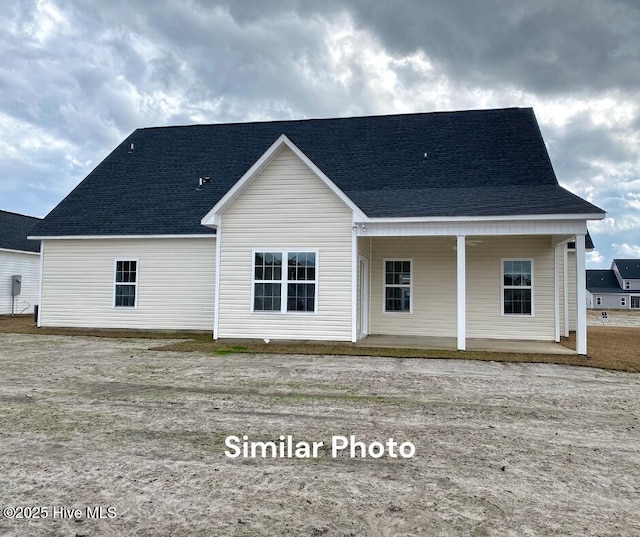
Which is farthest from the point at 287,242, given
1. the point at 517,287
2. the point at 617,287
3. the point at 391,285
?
the point at 617,287

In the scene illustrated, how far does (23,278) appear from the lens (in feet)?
78.7

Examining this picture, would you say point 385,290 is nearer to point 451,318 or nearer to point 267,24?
point 451,318

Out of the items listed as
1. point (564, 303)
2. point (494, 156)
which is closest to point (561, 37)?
point (494, 156)

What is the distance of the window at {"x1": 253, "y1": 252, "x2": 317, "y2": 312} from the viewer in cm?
1228

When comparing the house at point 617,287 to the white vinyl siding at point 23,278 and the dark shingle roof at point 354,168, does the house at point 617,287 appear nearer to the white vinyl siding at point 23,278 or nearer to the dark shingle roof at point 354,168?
the dark shingle roof at point 354,168

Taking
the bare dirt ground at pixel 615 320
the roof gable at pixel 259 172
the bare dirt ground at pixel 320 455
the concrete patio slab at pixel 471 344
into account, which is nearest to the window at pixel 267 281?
the roof gable at pixel 259 172

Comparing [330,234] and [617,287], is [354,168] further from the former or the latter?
[617,287]

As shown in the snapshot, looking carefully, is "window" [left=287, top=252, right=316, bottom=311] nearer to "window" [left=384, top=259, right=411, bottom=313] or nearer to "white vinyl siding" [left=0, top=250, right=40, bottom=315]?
"window" [left=384, top=259, right=411, bottom=313]

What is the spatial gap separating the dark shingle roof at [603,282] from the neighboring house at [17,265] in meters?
75.0

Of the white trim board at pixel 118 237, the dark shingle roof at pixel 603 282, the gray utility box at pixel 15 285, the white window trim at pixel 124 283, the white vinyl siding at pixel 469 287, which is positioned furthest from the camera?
the dark shingle roof at pixel 603 282

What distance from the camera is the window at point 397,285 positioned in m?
14.1


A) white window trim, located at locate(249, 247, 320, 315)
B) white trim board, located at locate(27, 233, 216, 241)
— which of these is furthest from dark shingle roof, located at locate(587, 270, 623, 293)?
white trim board, located at locate(27, 233, 216, 241)

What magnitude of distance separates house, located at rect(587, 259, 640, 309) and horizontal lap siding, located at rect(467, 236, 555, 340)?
6619 centimetres

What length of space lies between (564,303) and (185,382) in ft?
42.7
